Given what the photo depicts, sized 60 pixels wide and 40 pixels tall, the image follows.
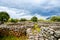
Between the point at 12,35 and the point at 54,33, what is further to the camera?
the point at 12,35

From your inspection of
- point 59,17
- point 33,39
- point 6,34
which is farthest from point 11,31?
point 59,17

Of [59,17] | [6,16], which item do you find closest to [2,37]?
[59,17]

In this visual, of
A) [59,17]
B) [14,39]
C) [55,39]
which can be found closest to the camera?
[55,39]

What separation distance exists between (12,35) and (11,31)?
0.90 metres

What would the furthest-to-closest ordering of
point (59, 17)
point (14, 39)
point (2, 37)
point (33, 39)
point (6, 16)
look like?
point (6, 16) < point (59, 17) < point (2, 37) < point (14, 39) < point (33, 39)

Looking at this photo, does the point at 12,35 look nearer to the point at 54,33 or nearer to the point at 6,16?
the point at 54,33

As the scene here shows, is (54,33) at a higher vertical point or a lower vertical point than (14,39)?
higher

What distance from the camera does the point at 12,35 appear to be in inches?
730

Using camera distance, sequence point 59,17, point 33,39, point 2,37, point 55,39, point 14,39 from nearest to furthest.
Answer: point 55,39, point 33,39, point 14,39, point 2,37, point 59,17

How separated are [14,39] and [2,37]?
1689 mm

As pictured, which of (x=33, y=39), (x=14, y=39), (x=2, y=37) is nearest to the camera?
(x=33, y=39)

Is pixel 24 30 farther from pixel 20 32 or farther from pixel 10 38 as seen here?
pixel 10 38

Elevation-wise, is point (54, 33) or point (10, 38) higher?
point (54, 33)

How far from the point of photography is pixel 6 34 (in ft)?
62.0
